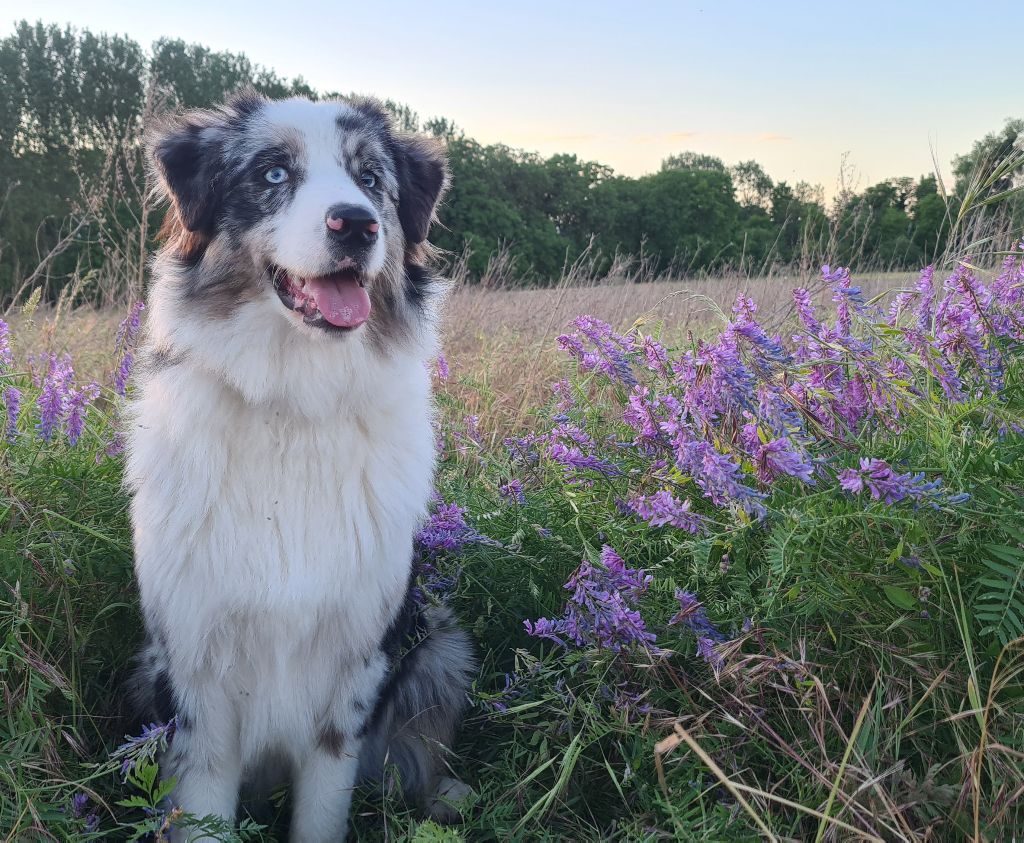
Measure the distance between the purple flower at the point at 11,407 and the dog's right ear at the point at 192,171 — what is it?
35.0 inches

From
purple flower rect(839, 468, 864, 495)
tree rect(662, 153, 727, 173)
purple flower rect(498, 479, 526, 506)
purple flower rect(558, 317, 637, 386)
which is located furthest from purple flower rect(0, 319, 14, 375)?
tree rect(662, 153, 727, 173)

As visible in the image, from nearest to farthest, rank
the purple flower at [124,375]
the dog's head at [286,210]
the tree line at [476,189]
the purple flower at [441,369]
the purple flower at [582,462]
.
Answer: the dog's head at [286,210]
the purple flower at [582,462]
the purple flower at [124,375]
the purple flower at [441,369]
the tree line at [476,189]

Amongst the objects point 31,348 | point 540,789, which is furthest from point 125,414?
point 31,348

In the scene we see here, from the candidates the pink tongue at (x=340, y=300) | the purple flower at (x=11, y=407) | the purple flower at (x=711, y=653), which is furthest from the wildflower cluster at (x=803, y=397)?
the purple flower at (x=11, y=407)

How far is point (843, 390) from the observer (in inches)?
85.0

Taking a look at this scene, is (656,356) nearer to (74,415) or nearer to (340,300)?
(340,300)

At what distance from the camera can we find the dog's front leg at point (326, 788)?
223cm

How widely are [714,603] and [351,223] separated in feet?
4.44

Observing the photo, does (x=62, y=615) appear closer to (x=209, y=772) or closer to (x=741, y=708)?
(x=209, y=772)

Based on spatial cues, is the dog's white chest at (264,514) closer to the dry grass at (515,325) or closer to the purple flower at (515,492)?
the purple flower at (515,492)

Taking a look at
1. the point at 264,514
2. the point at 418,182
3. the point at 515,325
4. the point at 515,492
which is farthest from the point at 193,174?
the point at 515,325

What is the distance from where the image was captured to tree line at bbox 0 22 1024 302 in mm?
14039

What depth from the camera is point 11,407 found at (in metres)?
2.66

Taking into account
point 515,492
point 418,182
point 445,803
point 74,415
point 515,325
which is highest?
point 418,182
